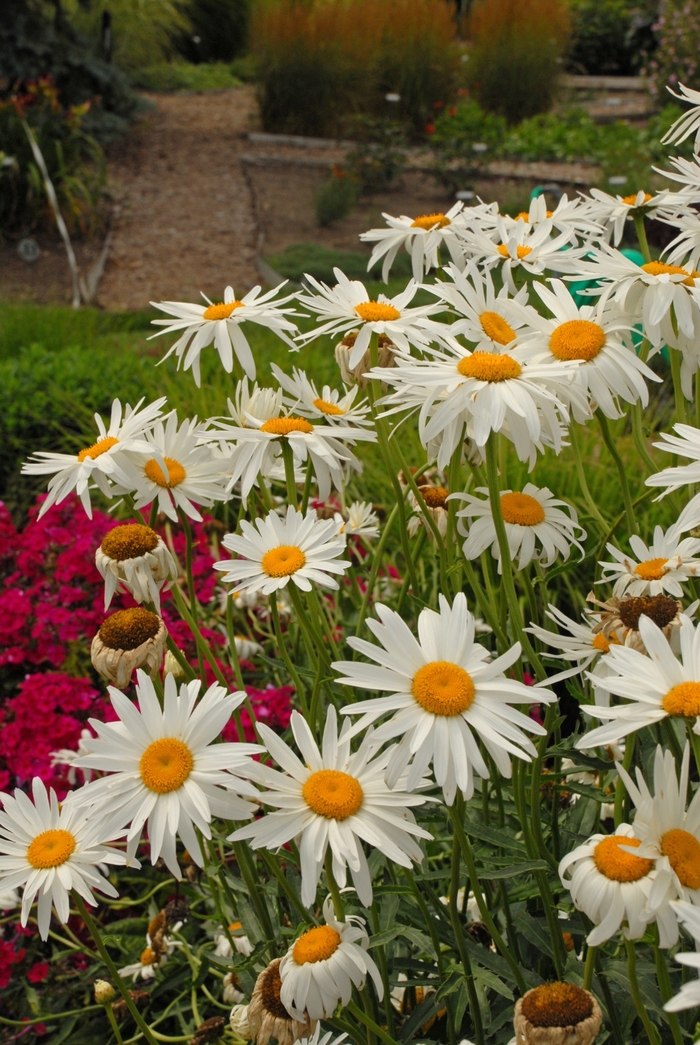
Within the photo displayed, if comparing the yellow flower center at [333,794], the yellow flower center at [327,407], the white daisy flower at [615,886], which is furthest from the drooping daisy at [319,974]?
the yellow flower center at [327,407]

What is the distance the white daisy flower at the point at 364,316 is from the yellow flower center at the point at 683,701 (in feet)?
1.81

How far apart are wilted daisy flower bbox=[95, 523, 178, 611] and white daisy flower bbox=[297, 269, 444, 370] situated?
34 centimetres

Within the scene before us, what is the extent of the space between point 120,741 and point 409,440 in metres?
2.59

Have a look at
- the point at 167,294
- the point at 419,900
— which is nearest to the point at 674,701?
the point at 419,900

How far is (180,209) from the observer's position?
9.26 metres

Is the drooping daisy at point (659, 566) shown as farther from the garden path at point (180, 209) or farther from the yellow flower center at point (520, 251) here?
the garden path at point (180, 209)

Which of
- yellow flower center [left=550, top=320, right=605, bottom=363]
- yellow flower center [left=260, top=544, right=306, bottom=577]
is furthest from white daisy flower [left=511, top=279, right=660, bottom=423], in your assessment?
yellow flower center [left=260, top=544, right=306, bottom=577]

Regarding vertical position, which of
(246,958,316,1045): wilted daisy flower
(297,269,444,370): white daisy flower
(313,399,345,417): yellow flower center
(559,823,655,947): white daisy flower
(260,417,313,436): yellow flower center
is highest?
(297,269,444,370): white daisy flower

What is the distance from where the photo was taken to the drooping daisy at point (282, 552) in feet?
3.71

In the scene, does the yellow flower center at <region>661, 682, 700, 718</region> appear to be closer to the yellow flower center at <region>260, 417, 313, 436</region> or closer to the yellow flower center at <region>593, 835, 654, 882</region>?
the yellow flower center at <region>593, 835, 654, 882</region>

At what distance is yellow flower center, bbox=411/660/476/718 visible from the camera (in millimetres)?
903

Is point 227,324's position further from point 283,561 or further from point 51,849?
point 51,849

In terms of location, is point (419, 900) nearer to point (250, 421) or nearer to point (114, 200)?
point (250, 421)

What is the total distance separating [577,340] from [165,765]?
2.22ft
